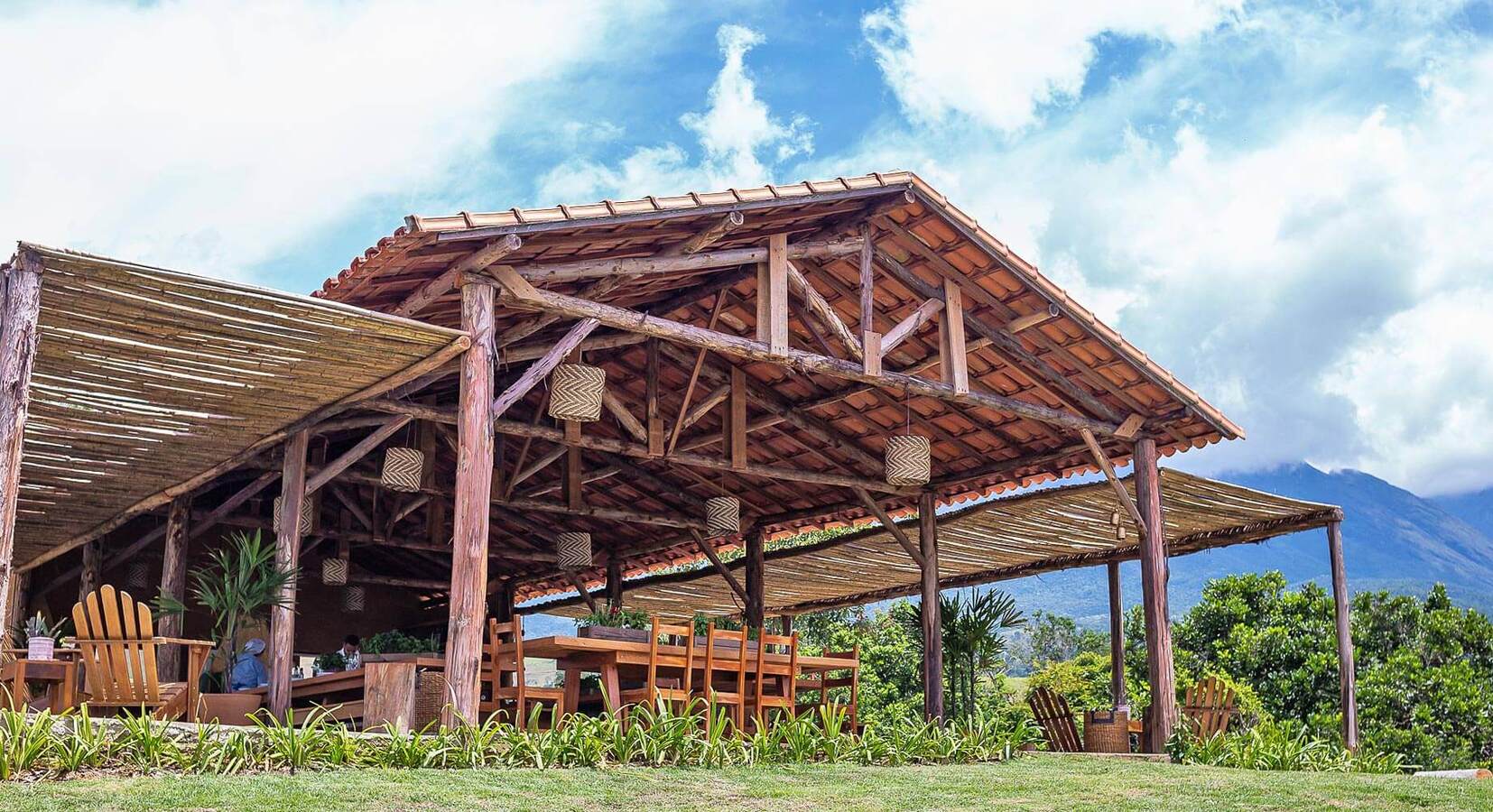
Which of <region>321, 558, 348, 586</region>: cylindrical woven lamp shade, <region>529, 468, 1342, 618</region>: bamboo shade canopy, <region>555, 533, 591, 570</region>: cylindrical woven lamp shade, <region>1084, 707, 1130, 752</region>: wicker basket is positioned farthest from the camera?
<region>321, 558, 348, 586</region>: cylindrical woven lamp shade

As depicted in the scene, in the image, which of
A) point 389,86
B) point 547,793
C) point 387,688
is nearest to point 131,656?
point 387,688

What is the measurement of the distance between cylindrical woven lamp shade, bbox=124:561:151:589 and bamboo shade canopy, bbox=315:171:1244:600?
4.13 metres

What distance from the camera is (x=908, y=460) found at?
1044 centimetres

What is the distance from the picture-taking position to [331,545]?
15875mm

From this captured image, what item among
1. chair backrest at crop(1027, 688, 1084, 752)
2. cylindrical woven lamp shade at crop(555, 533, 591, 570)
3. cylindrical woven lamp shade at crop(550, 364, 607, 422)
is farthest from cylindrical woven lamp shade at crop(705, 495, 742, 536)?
chair backrest at crop(1027, 688, 1084, 752)

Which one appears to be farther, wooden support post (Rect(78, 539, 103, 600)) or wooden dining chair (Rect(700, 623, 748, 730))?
wooden support post (Rect(78, 539, 103, 600))

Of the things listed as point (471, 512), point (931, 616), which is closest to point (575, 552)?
point (931, 616)

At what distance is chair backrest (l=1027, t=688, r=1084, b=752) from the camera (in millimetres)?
11719

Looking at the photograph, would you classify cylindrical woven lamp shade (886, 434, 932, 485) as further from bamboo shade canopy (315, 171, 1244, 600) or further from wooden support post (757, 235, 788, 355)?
wooden support post (757, 235, 788, 355)

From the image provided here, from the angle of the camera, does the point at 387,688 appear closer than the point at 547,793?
No

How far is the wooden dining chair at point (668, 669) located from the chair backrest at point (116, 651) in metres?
2.60

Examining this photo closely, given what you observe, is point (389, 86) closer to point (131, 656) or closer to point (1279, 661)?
point (1279, 661)

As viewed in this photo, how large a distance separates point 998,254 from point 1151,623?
126 inches

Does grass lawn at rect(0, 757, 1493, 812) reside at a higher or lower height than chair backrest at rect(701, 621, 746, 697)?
lower
